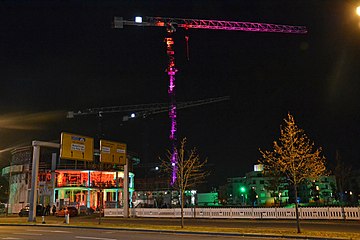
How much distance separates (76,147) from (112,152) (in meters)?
4.23

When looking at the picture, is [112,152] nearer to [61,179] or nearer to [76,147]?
[76,147]

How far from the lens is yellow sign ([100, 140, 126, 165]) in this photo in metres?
33.5

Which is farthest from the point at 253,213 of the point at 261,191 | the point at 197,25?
the point at 261,191

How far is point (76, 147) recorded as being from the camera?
103 ft

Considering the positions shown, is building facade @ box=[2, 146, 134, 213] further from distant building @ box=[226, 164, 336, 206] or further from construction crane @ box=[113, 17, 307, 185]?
distant building @ box=[226, 164, 336, 206]

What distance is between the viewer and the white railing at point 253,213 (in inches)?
1110

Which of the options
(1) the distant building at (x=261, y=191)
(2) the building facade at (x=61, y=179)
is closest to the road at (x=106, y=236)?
(2) the building facade at (x=61, y=179)

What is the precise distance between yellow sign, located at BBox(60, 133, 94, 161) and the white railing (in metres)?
10.7

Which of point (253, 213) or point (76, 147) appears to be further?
point (253, 213)

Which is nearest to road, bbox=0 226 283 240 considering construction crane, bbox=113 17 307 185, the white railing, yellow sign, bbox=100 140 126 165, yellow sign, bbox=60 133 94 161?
yellow sign, bbox=60 133 94 161

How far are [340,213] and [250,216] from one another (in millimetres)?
7942

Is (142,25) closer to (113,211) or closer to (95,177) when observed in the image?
(95,177)

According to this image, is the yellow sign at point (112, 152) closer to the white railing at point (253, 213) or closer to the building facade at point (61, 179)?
the white railing at point (253, 213)

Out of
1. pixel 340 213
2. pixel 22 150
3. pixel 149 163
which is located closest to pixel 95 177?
pixel 22 150
